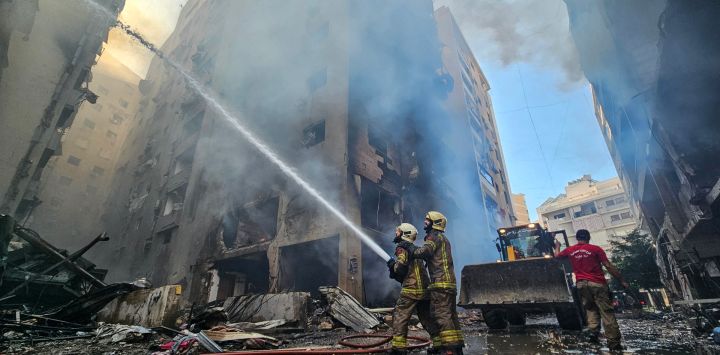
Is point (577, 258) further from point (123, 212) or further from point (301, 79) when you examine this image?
point (123, 212)

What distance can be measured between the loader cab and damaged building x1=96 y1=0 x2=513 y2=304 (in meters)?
4.92

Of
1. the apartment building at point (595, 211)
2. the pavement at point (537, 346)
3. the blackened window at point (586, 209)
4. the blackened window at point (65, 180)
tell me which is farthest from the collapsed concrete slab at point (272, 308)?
the blackened window at point (586, 209)

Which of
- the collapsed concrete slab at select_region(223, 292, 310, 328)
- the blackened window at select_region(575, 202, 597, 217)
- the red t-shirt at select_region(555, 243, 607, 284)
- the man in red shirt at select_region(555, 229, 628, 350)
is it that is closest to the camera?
the man in red shirt at select_region(555, 229, 628, 350)

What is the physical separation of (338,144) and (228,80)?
12853 millimetres

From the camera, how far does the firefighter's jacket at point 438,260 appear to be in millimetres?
3787

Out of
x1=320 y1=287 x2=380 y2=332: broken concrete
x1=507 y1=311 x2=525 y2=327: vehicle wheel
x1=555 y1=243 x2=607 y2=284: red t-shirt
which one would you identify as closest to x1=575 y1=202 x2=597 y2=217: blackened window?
x1=507 y1=311 x2=525 y2=327: vehicle wheel

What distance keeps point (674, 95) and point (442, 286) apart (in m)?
8.29

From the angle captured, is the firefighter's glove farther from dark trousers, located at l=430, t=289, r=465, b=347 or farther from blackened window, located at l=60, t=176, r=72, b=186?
blackened window, located at l=60, t=176, r=72, b=186

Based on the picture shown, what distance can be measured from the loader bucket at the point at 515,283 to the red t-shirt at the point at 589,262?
1234 millimetres

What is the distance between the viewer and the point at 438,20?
36.2 metres

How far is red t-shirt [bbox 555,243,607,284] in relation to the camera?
4.54 m

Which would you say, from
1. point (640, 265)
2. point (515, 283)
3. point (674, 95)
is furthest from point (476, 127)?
point (515, 283)

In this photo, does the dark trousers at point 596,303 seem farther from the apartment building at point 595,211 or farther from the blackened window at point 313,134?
the apartment building at point 595,211

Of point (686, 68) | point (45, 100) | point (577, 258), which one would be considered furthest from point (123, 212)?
point (686, 68)
